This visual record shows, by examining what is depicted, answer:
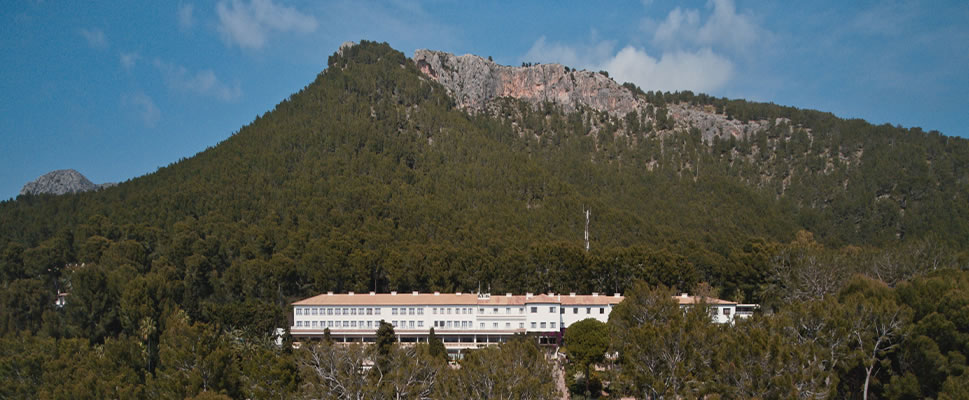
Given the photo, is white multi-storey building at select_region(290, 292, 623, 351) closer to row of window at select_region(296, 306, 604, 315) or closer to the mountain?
row of window at select_region(296, 306, 604, 315)

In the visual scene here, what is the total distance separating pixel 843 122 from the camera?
151m

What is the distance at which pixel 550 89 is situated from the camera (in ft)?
559

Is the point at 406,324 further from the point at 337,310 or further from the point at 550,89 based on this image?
the point at 550,89

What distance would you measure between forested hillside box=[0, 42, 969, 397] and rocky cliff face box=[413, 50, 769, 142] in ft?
18.1

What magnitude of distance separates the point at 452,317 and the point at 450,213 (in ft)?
114

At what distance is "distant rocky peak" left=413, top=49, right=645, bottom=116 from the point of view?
532ft

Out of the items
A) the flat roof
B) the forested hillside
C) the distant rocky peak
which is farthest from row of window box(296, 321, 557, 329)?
the distant rocky peak

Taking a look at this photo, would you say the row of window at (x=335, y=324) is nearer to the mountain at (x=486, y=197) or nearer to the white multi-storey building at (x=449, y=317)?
the white multi-storey building at (x=449, y=317)

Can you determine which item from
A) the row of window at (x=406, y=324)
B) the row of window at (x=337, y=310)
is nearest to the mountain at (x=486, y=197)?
the row of window at (x=337, y=310)

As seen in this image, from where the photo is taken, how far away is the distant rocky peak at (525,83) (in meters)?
162

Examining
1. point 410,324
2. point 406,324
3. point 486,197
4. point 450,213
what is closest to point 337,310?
point 406,324

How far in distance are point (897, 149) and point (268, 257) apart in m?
129

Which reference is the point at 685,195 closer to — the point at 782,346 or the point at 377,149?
the point at 377,149

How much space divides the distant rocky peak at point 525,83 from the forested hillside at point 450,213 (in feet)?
24.4
